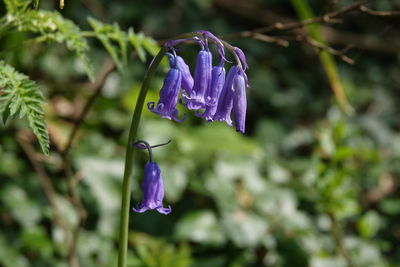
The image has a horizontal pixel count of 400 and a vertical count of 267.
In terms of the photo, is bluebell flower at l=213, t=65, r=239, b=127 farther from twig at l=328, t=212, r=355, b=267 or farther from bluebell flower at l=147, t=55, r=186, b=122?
twig at l=328, t=212, r=355, b=267

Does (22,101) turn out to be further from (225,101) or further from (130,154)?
(225,101)

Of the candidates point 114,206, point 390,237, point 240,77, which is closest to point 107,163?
point 114,206

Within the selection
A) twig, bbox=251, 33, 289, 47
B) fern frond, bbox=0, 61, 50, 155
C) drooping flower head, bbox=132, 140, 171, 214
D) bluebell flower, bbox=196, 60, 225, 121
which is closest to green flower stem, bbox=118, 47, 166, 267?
drooping flower head, bbox=132, 140, 171, 214

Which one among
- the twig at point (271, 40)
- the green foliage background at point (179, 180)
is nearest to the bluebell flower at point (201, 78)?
the green foliage background at point (179, 180)

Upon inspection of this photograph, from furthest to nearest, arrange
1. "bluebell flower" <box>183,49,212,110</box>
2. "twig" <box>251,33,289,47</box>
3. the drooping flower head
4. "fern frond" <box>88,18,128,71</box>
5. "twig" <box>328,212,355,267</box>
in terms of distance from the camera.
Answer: "twig" <box>328,212,355,267</box> < "twig" <box>251,33,289,47</box> < "fern frond" <box>88,18,128,71</box> < the drooping flower head < "bluebell flower" <box>183,49,212,110</box>

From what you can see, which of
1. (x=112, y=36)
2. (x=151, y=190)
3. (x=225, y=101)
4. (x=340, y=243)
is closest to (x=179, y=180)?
(x=340, y=243)

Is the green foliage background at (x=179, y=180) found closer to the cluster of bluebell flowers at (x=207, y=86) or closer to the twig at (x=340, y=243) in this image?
the twig at (x=340, y=243)
